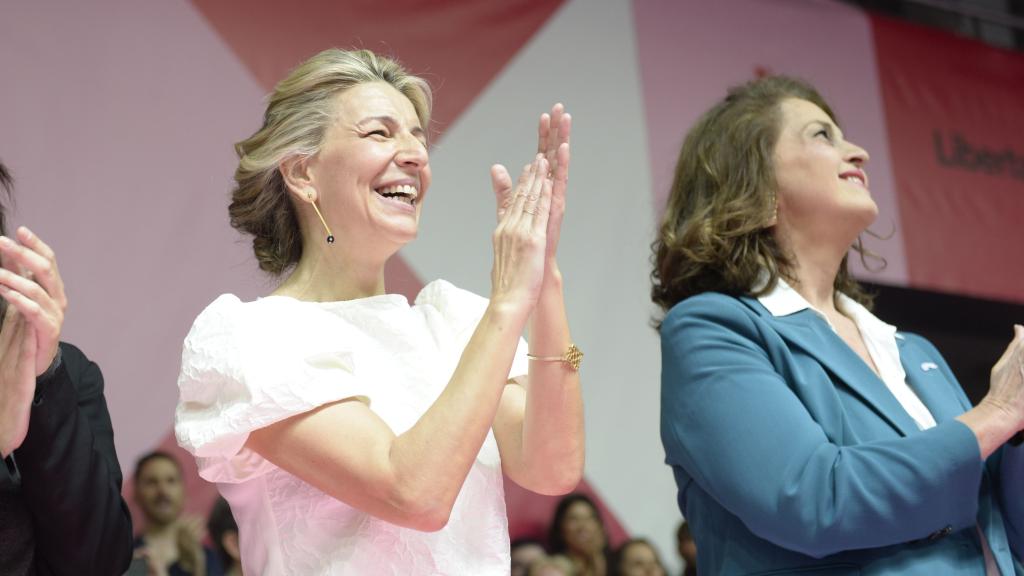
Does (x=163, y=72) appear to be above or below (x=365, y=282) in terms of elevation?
above

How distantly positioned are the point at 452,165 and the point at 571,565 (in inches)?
60.6

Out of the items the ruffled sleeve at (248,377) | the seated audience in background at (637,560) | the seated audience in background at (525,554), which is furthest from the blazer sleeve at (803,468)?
the seated audience in background at (637,560)

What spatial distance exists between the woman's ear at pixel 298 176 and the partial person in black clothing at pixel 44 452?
Answer: 482 mm


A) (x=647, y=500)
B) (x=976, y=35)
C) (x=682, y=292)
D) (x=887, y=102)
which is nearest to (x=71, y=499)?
(x=682, y=292)

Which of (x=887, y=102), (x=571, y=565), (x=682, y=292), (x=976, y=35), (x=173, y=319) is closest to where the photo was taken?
(x=682, y=292)

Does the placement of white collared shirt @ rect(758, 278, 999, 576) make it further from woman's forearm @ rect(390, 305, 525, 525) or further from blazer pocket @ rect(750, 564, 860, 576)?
woman's forearm @ rect(390, 305, 525, 525)

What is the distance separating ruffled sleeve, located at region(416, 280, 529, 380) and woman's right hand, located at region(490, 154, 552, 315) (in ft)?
0.92

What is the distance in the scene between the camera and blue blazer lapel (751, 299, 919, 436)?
2449mm

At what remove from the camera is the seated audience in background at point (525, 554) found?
459 centimetres

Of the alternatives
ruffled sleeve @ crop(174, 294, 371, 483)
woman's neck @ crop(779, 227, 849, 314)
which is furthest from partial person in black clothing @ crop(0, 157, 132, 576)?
woman's neck @ crop(779, 227, 849, 314)

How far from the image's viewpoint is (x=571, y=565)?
4633 millimetres

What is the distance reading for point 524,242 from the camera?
2070 mm

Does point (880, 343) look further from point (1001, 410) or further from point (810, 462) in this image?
point (810, 462)

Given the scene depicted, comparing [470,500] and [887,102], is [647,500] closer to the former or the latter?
[887,102]
